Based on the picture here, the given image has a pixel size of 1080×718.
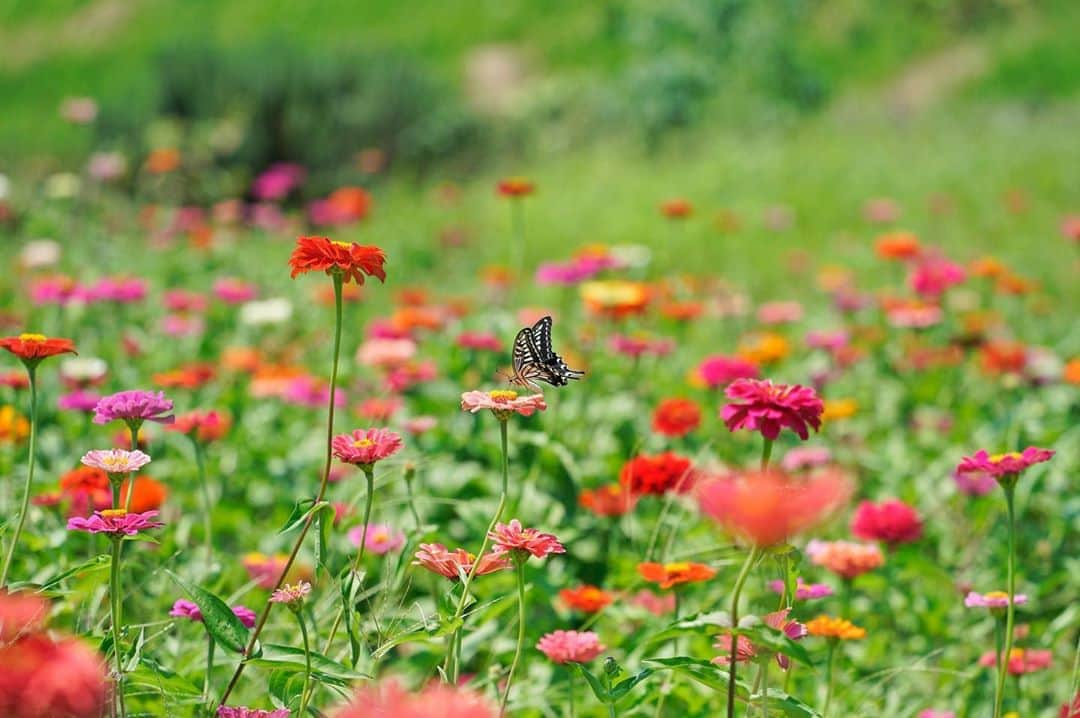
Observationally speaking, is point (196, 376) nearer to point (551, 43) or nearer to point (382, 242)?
point (382, 242)

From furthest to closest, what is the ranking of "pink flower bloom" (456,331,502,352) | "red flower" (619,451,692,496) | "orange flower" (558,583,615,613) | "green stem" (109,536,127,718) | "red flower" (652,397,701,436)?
"pink flower bloom" (456,331,502,352), "red flower" (652,397,701,436), "red flower" (619,451,692,496), "orange flower" (558,583,615,613), "green stem" (109,536,127,718)

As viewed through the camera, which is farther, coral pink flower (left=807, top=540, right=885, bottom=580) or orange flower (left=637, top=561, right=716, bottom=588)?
coral pink flower (left=807, top=540, right=885, bottom=580)

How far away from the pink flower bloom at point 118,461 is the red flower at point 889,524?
1.12 metres

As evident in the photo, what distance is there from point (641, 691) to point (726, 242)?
16.0 ft

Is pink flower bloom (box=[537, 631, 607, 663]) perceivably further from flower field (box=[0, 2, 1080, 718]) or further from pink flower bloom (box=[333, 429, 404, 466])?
pink flower bloom (box=[333, 429, 404, 466])

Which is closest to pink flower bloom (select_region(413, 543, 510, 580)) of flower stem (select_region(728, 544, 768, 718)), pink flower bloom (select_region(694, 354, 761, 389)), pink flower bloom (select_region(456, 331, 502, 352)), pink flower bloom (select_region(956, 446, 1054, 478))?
flower stem (select_region(728, 544, 768, 718))

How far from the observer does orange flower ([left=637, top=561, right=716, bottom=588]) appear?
1.31 metres

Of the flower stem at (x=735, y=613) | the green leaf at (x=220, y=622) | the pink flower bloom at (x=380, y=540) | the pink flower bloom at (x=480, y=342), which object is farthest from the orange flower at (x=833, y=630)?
the pink flower bloom at (x=480, y=342)

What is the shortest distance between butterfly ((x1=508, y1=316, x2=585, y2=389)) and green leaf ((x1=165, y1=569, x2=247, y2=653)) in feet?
1.82

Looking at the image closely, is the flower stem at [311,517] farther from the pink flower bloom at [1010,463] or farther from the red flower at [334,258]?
the pink flower bloom at [1010,463]

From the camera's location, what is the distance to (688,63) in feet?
30.0

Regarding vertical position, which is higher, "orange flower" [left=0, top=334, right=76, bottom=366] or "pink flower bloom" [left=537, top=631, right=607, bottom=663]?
"orange flower" [left=0, top=334, right=76, bottom=366]

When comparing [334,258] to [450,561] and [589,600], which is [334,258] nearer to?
[450,561]

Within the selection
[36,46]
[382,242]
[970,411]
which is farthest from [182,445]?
[36,46]
